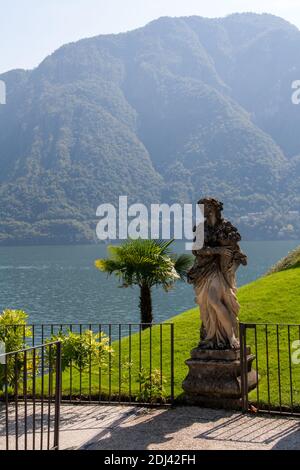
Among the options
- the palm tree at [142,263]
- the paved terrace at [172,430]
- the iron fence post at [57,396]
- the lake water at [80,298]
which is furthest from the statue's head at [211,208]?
the lake water at [80,298]

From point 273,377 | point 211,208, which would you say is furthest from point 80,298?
point 211,208

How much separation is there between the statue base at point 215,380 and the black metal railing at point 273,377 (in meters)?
0.16

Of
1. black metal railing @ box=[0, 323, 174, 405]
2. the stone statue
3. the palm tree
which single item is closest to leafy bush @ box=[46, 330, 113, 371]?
black metal railing @ box=[0, 323, 174, 405]

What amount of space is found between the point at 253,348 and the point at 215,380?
144 inches

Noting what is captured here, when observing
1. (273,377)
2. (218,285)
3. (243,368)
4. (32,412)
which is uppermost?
(218,285)

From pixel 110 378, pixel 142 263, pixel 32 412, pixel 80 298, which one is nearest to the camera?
pixel 32 412

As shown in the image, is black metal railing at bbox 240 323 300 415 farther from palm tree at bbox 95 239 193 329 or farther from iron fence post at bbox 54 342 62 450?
palm tree at bbox 95 239 193 329

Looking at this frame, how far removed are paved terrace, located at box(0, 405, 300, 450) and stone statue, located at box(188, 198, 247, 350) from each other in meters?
1.24

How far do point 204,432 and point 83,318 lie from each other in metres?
42.6

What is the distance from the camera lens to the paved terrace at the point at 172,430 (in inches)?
302

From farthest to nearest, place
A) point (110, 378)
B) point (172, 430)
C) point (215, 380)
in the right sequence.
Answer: point (110, 378), point (215, 380), point (172, 430)

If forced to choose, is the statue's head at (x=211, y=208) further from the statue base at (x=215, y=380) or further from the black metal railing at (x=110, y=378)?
the statue base at (x=215, y=380)

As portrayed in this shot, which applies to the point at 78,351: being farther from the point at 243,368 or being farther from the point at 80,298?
the point at 80,298

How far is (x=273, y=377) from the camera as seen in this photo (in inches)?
436
